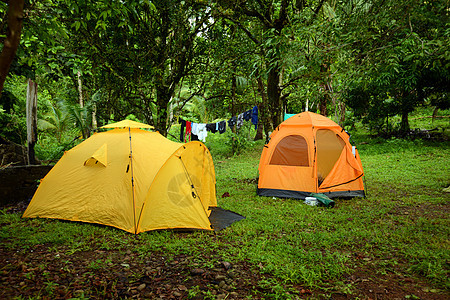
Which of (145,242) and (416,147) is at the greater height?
(416,147)

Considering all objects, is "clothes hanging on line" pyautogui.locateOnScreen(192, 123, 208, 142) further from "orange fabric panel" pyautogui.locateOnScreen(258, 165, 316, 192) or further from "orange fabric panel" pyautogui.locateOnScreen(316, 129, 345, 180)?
"orange fabric panel" pyautogui.locateOnScreen(316, 129, 345, 180)

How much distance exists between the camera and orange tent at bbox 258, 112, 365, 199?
252 inches

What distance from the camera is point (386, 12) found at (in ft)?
13.3

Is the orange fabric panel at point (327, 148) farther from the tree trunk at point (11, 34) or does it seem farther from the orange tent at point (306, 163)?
the tree trunk at point (11, 34)

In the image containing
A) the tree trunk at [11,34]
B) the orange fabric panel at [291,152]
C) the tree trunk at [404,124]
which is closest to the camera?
the tree trunk at [11,34]

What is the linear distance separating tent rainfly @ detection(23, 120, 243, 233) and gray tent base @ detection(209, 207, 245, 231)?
0.8 inches

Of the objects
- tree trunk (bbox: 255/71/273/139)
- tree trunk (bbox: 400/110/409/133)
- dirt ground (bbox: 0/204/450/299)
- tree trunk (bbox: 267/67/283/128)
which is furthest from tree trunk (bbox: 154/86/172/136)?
tree trunk (bbox: 400/110/409/133)

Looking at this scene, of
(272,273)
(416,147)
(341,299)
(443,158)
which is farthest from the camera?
(416,147)

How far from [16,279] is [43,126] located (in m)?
10.5

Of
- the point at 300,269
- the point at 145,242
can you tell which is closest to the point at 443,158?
the point at 300,269

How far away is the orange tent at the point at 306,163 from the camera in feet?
21.0

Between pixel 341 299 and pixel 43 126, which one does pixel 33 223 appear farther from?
pixel 43 126

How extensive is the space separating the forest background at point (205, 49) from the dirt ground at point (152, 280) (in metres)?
2.41

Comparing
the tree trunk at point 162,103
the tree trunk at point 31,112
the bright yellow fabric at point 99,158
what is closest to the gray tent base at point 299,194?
the tree trunk at point 162,103
